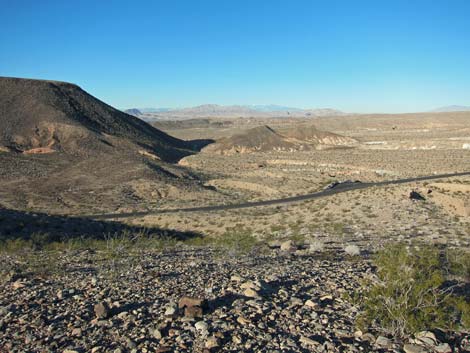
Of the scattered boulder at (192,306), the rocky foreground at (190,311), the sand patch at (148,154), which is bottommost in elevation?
the sand patch at (148,154)

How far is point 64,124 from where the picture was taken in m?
64.8

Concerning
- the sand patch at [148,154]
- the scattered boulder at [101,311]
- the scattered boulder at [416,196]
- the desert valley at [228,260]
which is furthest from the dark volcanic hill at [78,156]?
the scattered boulder at [101,311]

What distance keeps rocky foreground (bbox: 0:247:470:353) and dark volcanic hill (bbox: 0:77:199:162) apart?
5144cm

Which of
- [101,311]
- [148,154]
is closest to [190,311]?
[101,311]

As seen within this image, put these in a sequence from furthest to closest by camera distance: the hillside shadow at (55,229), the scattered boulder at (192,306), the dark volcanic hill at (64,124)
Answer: the dark volcanic hill at (64,124)
the hillside shadow at (55,229)
the scattered boulder at (192,306)

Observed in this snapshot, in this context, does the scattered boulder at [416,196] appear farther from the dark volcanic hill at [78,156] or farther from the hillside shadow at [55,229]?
the dark volcanic hill at [78,156]

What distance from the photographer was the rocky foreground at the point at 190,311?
21.2 ft

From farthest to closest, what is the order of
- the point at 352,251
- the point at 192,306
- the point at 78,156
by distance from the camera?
the point at 78,156, the point at 352,251, the point at 192,306

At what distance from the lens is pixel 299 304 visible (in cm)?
796

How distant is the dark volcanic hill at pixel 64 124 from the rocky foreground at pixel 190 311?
2025 inches

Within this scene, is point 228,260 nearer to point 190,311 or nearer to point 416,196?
point 190,311

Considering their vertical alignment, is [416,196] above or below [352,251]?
below

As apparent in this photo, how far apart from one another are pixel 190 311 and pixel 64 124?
63585mm

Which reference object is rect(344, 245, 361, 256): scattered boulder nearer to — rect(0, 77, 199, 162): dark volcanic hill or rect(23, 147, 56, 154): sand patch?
rect(0, 77, 199, 162): dark volcanic hill
